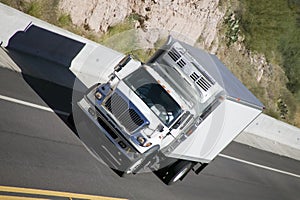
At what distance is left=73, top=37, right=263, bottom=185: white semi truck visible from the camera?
39.4 feet

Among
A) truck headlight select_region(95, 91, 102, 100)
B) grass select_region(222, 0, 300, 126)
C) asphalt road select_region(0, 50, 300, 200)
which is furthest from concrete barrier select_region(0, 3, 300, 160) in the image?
grass select_region(222, 0, 300, 126)

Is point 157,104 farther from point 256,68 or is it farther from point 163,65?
point 256,68

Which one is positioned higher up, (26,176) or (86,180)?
(26,176)

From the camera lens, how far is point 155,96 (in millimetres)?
12414

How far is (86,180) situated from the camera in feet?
37.2

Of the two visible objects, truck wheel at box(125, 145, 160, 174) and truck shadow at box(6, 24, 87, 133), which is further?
truck shadow at box(6, 24, 87, 133)

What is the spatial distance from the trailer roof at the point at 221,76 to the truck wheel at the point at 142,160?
8.64ft

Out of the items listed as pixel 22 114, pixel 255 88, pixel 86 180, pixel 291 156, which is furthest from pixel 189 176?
pixel 255 88

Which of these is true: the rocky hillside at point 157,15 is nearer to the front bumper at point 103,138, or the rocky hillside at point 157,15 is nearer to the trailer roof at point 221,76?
the trailer roof at point 221,76

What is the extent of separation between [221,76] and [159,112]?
9.07 ft

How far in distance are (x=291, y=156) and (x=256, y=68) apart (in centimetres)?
717

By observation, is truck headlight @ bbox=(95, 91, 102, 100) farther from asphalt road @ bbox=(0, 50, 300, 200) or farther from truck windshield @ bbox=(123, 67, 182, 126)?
asphalt road @ bbox=(0, 50, 300, 200)

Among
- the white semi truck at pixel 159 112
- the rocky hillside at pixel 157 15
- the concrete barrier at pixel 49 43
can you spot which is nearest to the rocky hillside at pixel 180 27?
the rocky hillside at pixel 157 15

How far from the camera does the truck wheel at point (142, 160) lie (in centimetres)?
1201
